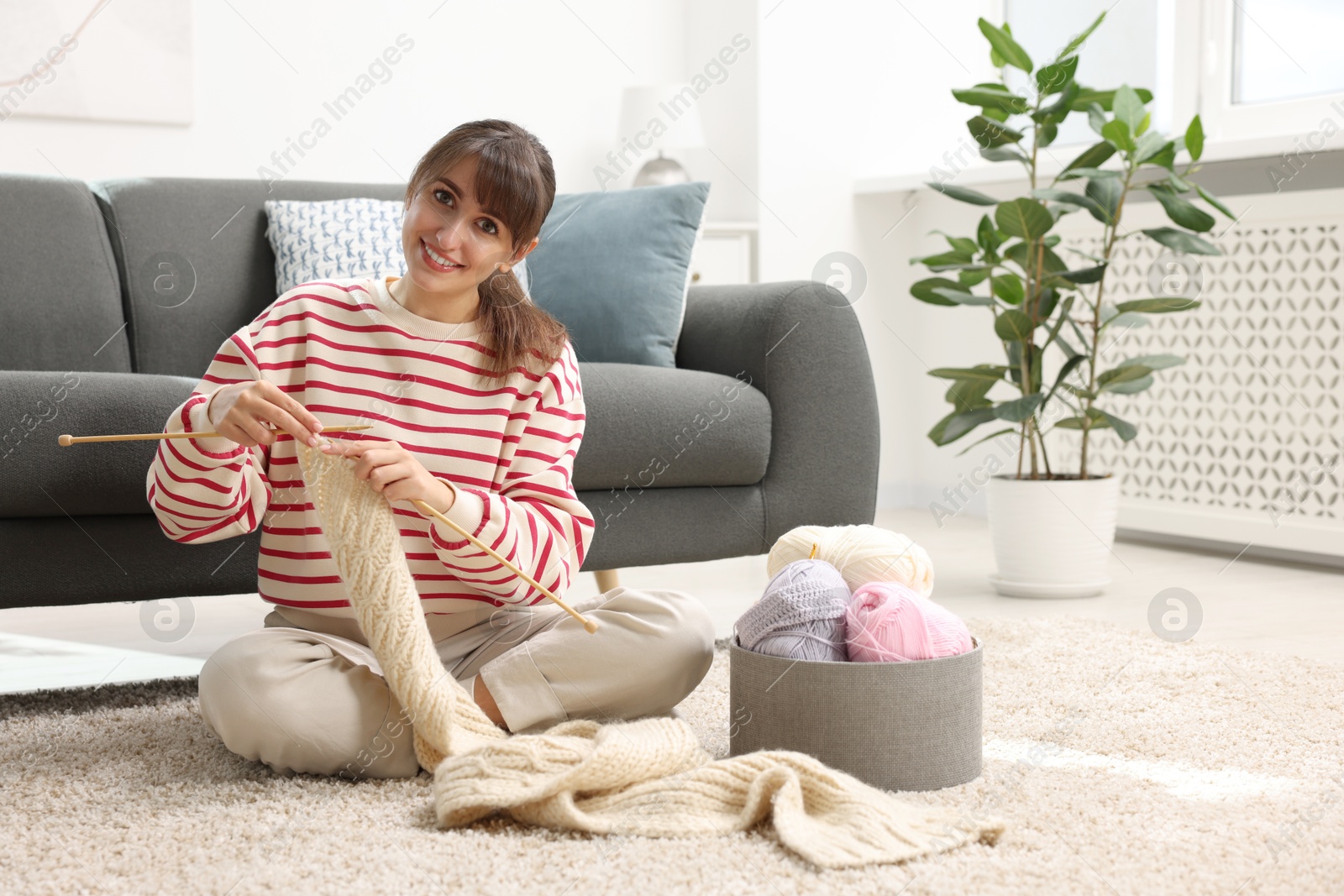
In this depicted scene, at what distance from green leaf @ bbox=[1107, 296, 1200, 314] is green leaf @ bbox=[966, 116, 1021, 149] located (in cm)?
35

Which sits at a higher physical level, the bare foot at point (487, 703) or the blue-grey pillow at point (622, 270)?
the blue-grey pillow at point (622, 270)

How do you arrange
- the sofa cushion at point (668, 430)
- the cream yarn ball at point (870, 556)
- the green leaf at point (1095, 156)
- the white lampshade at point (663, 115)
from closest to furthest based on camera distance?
the cream yarn ball at point (870, 556) < the sofa cushion at point (668, 430) < the green leaf at point (1095, 156) < the white lampshade at point (663, 115)

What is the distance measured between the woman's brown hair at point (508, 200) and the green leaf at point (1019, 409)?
1.11 metres

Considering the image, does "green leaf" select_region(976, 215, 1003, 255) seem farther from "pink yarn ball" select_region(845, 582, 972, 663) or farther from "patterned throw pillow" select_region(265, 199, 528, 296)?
"pink yarn ball" select_region(845, 582, 972, 663)

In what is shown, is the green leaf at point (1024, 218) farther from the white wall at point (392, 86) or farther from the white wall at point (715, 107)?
the white wall at point (392, 86)

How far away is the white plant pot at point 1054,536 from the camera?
224cm

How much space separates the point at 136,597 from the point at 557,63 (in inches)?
79.7

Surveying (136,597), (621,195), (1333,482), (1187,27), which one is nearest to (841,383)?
(621,195)

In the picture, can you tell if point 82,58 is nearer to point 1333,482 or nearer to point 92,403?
point 92,403

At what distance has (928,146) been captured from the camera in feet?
11.4

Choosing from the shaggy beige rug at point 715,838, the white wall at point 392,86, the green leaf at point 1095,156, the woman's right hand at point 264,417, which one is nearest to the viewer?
the shaggy beige rug at point 715,838

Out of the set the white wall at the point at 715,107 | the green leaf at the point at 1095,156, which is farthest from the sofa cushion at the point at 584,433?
the white wall at the point at 715,107

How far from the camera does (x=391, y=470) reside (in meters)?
1.11

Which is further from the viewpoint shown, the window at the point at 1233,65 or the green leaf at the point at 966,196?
the window at the point at 1233,65
